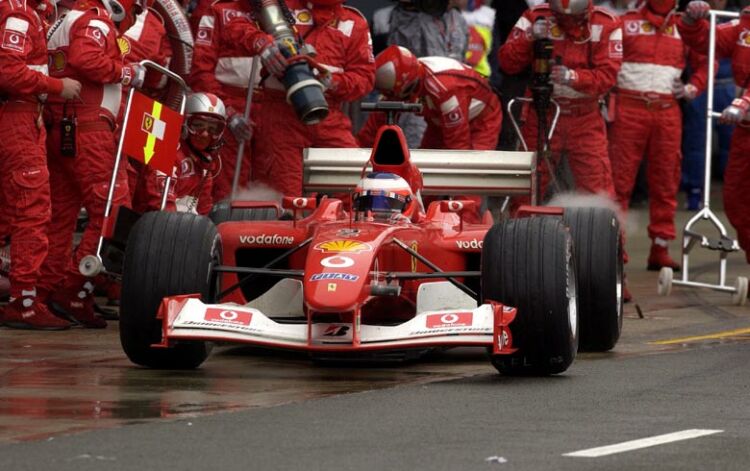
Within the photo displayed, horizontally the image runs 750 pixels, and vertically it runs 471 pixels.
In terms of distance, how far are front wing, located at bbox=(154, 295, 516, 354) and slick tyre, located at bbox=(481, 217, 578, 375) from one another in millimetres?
84

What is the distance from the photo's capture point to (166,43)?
13.2 m

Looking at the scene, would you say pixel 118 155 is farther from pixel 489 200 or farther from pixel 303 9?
pixel 489 200

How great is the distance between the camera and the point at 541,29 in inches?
562

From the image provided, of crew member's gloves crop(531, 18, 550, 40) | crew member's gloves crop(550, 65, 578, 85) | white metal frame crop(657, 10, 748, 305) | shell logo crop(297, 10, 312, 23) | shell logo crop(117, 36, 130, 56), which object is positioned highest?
shell logo crop(297, 10, 312, 23)

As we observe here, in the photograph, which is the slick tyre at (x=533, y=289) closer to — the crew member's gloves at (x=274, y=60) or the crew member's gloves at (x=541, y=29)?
the crew member's gloves at (x=274, y=60)

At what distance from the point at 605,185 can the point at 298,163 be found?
2676 millimetres

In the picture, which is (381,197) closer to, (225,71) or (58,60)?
(58,60)

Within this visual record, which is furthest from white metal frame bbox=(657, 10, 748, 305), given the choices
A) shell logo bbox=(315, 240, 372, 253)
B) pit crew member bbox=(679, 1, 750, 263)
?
shell logo bbox=(315, 240, 372, 253)

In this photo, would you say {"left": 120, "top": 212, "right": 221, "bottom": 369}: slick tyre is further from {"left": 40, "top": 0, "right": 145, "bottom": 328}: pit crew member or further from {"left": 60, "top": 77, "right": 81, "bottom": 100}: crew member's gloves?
{"left": 40, "top": 0, "right": 145, "bottom": 328}: pit crew member

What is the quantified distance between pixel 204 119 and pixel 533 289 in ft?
13.9

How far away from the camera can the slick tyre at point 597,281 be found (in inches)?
409

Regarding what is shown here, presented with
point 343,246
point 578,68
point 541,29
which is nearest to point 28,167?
point 343,246

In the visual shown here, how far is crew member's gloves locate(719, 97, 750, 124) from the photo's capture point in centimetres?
1400

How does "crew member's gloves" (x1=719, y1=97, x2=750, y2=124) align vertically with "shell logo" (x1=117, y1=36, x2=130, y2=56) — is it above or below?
below
